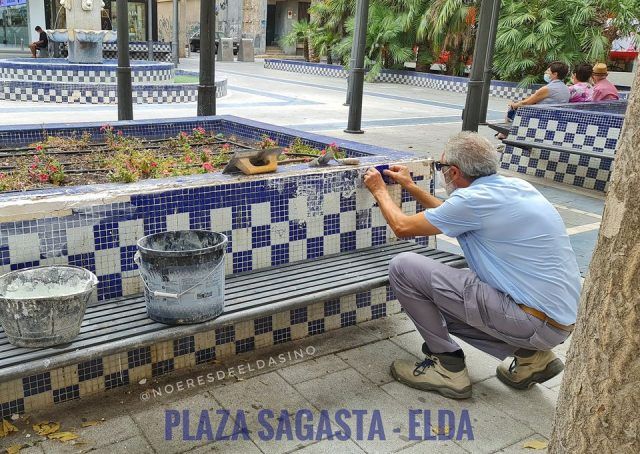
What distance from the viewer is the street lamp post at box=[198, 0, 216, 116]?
24.7 ft

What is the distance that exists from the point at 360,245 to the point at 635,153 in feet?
8.34

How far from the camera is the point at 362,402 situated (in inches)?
131

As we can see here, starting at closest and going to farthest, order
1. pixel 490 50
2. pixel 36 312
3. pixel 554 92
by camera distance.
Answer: pixel 36 312
pixel 554 92
pixel 490 50

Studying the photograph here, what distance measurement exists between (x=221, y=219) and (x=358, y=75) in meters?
8.50

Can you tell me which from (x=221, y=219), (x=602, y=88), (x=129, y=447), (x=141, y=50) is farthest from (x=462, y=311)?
(x=141, y=50)

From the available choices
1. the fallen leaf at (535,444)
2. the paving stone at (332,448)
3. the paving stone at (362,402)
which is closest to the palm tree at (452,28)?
the paving stone at (362,402)

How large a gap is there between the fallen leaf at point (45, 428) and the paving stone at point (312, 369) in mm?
1159

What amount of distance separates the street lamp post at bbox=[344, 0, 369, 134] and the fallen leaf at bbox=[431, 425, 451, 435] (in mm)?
8515

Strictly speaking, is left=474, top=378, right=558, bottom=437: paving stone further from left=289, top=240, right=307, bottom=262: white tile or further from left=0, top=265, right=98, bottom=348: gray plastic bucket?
left=0, top=265, right=98, bottom=348: gray plastic bucket

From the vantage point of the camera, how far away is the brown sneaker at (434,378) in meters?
3.39

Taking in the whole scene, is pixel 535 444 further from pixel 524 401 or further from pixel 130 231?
pixel 130 231

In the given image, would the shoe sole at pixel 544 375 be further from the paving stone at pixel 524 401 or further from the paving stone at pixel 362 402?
the paving stone at pixel 362 402

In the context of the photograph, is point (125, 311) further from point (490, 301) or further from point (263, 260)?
point (490, 301)

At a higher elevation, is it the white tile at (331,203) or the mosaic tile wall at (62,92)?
the white tile at (331,203)
